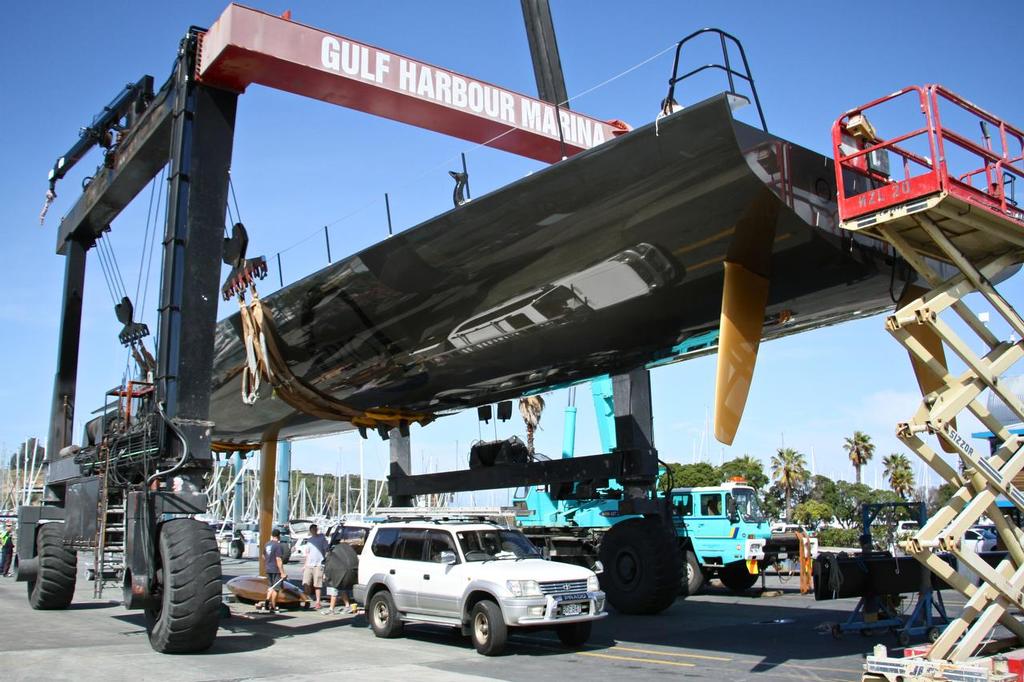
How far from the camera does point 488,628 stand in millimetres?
9484

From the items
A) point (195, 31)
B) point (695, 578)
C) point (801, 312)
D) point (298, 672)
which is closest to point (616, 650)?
point (298, 672)

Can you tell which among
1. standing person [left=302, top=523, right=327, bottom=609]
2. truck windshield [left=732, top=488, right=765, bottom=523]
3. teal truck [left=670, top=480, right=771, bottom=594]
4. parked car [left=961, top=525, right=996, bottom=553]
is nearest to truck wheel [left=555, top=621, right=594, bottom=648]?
standing person [left=302, top=523, right=327, bottom=609]

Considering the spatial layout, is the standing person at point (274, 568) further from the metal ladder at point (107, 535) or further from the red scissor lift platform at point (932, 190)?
the red scissor lift platform at point (932, 190)

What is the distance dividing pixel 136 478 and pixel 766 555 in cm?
1321

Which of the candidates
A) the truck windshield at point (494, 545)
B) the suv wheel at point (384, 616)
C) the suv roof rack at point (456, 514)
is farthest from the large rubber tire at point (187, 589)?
the suv roof rack at point (456, 514)

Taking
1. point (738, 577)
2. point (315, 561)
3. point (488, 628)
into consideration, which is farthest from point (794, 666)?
point (738, 577)

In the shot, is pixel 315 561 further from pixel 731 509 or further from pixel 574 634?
pixel 731 509

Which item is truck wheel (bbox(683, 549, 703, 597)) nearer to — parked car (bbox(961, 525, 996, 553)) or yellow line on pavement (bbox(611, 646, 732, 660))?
parked car (bbox(961, 525, 996, 553))

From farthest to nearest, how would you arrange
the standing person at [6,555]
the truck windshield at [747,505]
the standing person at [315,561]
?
the standing person at [6,555]
the truck windshield at [747,505]
the standing person at [315,561]

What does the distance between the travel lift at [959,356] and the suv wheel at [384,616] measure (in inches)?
239

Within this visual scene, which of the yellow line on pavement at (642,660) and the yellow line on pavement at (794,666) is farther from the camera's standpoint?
the yellow line on pavement at (642,660)

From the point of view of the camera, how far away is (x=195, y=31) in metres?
11.0

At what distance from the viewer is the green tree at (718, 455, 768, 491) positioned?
5859 cm

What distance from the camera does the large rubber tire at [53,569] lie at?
13.2 meters
